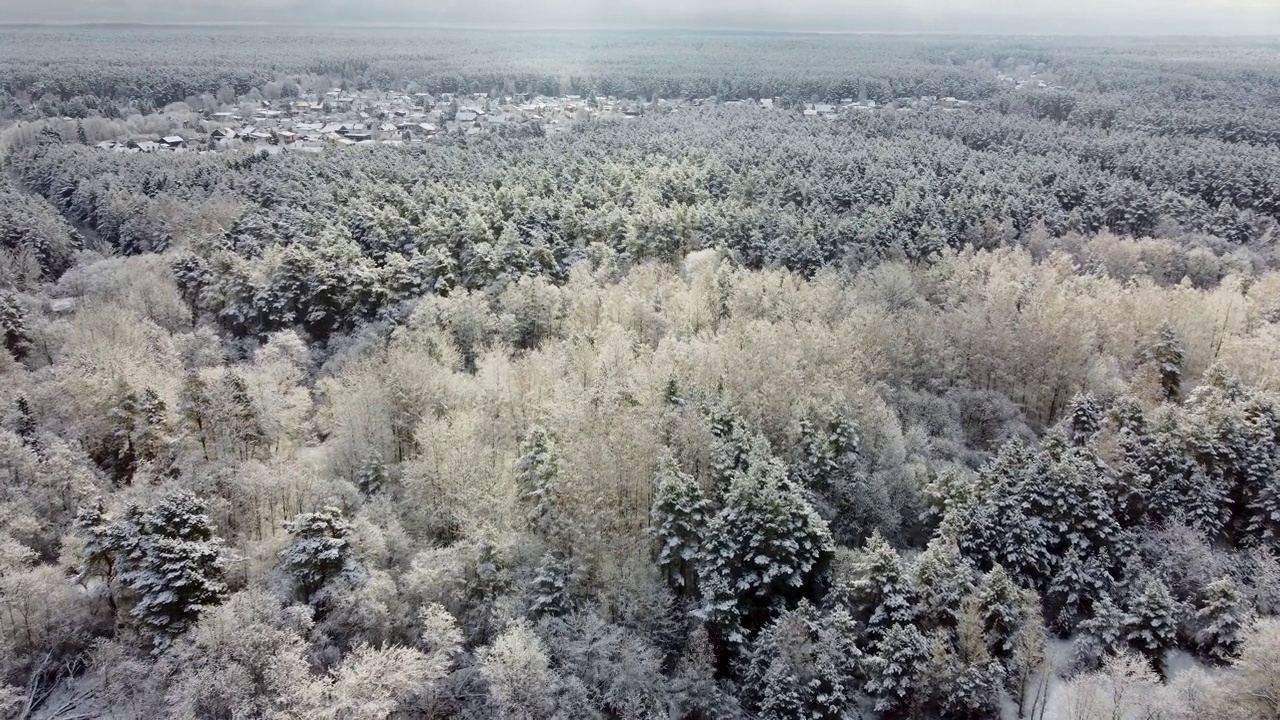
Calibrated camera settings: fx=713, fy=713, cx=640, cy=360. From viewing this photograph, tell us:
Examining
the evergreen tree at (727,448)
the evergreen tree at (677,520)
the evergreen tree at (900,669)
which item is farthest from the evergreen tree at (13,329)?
the evergreen tree at (900,669)

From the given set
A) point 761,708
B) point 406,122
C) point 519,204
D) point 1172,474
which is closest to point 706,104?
point 406,122

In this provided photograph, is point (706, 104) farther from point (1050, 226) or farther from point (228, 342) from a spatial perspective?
point (228, 342)

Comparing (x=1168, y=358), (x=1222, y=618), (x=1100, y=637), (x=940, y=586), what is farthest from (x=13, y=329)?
(x=1168, y=358)

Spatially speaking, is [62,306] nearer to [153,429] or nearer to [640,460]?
[153,429]

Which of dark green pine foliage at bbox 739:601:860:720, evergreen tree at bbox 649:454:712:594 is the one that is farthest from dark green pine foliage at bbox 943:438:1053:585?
evergreen tree at bbox 649:454:712:594

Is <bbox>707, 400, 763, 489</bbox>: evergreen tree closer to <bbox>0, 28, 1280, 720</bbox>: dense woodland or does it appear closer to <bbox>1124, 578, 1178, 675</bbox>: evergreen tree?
<bbox>0, 28, 1280, 720</bbox>: dense woodland
